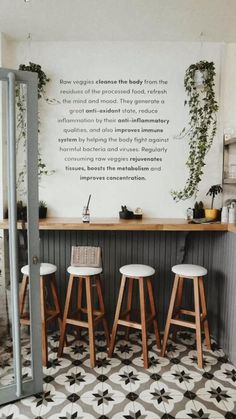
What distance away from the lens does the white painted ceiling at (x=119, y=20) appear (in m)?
2.73

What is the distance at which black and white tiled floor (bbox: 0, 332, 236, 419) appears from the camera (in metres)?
2.37

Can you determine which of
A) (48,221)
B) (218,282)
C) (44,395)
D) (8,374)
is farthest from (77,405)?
(218,282)

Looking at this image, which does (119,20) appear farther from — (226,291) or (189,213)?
(226,291)

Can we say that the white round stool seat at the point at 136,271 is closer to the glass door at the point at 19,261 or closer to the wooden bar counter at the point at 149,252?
the wooden bar counter at the point at 149,252

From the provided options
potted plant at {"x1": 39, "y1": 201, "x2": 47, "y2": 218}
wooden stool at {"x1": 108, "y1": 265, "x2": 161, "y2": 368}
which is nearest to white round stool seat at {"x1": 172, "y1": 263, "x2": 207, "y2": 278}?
wooden stool at {"x1": 108, "y1": 265, "x2": 161, "y2": 368}

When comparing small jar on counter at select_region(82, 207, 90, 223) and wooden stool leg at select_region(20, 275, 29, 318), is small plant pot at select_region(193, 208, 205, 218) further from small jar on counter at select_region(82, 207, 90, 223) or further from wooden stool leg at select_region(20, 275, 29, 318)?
wooden stool leg at select_region(20, 275, 29, 318)

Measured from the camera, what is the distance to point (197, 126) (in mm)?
3490

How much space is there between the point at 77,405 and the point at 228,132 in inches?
110

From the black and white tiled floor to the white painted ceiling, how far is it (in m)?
2.66

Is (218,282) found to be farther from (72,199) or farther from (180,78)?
(180,78)

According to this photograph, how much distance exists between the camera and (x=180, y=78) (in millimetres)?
3486

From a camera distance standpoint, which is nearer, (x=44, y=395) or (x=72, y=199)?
(x=44, y=395)

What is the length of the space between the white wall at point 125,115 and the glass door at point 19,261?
112cm

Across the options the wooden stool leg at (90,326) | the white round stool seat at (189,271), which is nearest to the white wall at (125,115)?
the white round stool seat at (189,271)
